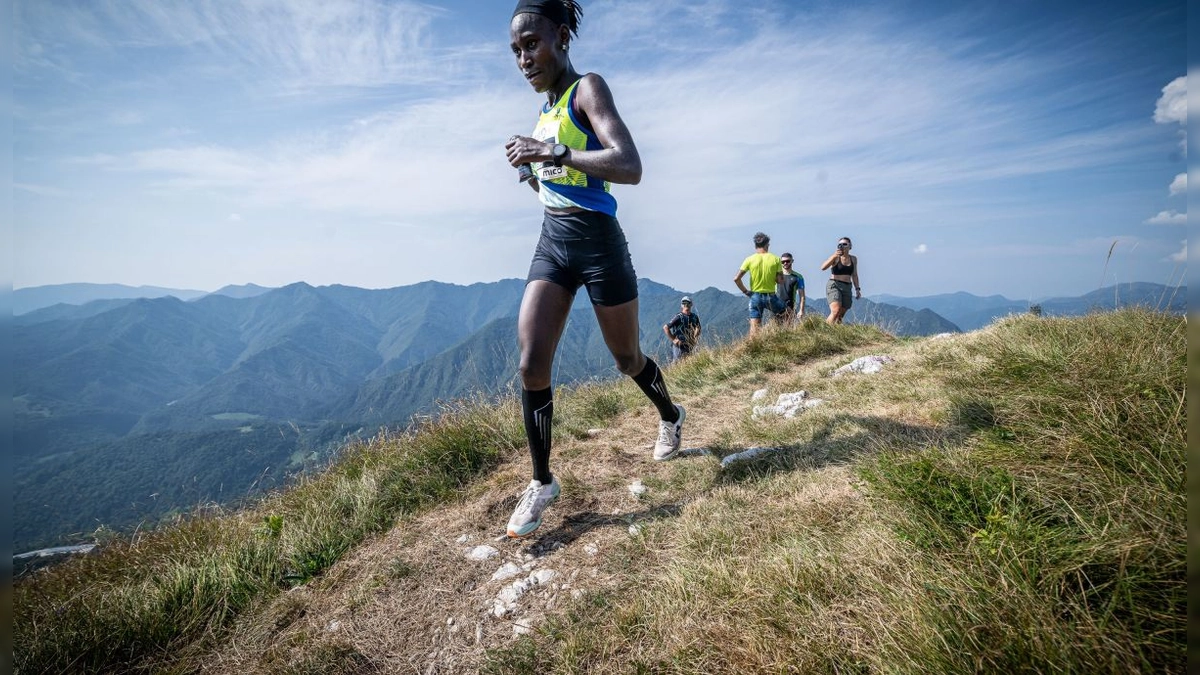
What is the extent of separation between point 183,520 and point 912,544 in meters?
5.38

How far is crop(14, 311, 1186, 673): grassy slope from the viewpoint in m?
1.30

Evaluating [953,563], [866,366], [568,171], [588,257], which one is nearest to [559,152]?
[568,171]

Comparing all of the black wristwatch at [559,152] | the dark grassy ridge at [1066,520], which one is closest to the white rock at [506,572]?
the dark grassy ridge at [1066,520]

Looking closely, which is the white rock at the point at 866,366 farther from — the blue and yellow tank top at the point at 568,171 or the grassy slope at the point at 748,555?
the blue and yellow tank top at the point at 568,171

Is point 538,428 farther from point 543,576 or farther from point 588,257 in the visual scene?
point 588,257

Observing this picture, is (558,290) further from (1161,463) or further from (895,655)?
(1161,463)

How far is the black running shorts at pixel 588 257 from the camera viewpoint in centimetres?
297

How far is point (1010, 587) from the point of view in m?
1.35

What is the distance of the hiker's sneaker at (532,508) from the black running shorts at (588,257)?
1.22 meters

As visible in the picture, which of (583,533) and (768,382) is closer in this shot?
(583,533)

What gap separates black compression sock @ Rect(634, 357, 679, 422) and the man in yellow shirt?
7.45 meters

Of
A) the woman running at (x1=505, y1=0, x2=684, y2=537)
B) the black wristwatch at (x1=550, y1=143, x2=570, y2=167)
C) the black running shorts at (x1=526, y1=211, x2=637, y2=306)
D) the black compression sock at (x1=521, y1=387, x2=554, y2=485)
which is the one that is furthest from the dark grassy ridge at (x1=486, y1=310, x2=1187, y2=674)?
the black wristwatch at (x1=550, y1=143, x2=570, y2=167)

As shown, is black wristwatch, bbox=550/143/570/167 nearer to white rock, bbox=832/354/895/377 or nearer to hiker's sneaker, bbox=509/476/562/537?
hiker's sneaker, bbox=509/476/562/537

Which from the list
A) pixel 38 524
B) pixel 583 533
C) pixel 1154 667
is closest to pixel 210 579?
pixel 583 533
